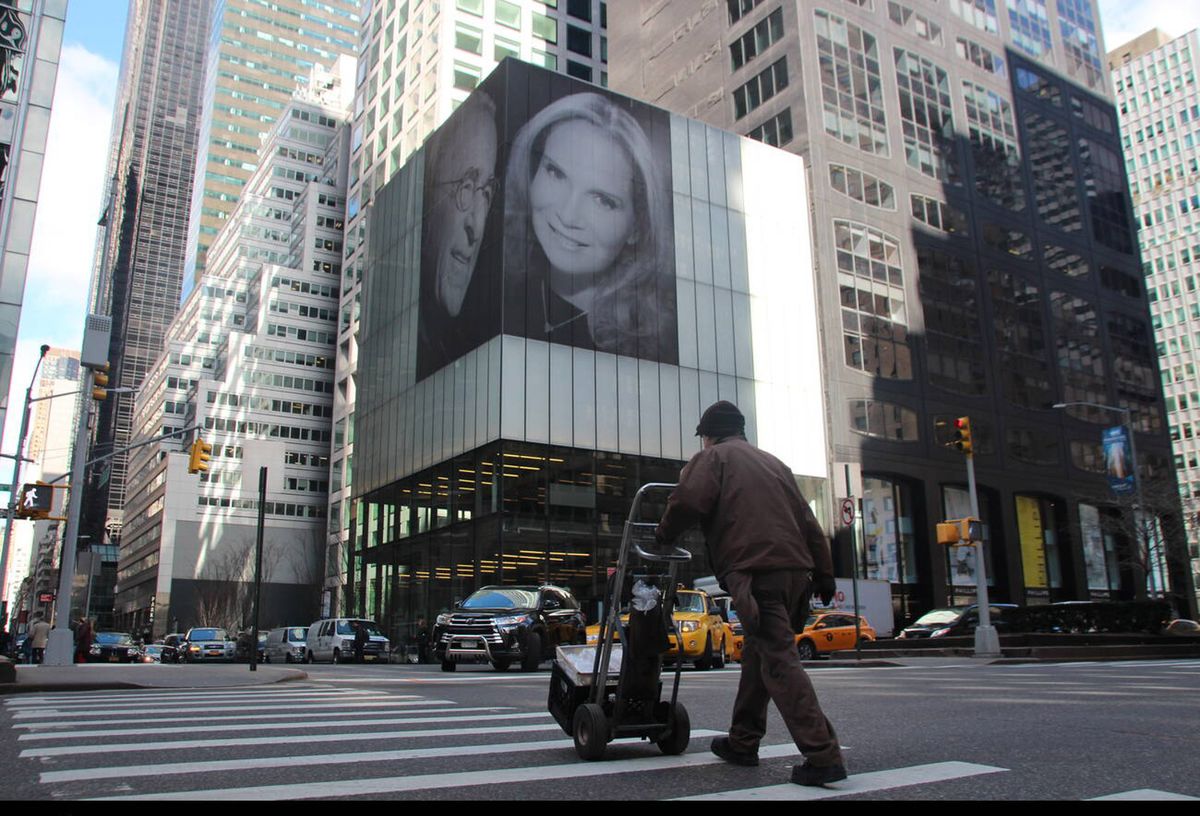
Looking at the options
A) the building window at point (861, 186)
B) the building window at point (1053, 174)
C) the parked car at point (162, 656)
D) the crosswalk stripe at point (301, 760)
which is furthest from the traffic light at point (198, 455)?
the building window at point (1053, 174)

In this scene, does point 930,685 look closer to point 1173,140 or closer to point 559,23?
point 559,23

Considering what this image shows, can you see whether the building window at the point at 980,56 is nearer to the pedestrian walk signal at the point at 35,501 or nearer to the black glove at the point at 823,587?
the pedestrian walk signal at the point at 35,501

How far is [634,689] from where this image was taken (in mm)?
5199

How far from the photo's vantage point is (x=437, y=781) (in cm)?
426

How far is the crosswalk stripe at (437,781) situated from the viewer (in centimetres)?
389

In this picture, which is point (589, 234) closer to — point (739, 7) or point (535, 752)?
point (739, 7)

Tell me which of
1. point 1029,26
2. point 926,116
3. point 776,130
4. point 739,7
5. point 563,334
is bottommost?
point 563,334

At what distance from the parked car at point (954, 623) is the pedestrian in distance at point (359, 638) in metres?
19.9

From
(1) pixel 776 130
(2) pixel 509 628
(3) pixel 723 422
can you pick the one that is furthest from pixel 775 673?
(1) pixel 776 130

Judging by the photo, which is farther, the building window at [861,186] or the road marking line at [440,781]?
the building window at [861,186]

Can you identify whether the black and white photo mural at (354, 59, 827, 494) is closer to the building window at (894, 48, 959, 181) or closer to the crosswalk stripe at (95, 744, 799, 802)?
the building window at (894, 48, 959, 181)

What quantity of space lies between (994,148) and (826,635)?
47759 millimetres

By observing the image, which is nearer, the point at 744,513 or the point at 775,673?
the point at 775,673

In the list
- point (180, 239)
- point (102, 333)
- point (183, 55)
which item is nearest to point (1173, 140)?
point (102, 333)
